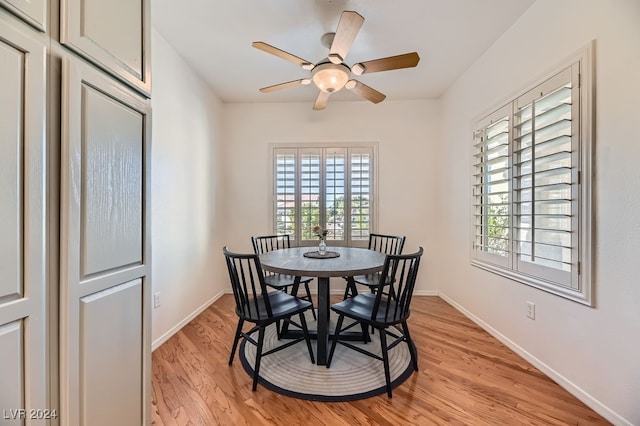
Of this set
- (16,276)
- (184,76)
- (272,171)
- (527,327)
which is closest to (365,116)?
(272,171)

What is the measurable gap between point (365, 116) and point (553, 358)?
3086 mm

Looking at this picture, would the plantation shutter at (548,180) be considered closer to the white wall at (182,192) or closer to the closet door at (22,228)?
the closet door at (22,228)

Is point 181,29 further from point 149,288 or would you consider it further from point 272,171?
point 149,288

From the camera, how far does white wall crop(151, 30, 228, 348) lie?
231cm

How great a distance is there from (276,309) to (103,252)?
4.08ft

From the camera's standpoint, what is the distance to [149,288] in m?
1.17

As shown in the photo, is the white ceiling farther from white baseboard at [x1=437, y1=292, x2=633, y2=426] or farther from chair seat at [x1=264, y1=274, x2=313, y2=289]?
white baseboard at [x1=437, y1=292, x2=633, y2=426]

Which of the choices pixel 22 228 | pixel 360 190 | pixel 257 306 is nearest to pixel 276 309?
pixel 257 306

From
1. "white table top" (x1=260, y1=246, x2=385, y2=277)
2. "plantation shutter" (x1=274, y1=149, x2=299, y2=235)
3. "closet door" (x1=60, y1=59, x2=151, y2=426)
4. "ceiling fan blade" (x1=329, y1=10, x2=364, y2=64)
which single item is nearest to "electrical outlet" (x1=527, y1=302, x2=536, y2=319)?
"white table top" (x1=260, y1=246, x2=385, y2=277)

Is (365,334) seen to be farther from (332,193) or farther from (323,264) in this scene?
(332,193)

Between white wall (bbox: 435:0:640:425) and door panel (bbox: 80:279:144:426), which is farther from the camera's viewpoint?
white wall (bbox: 435:0:640:425)

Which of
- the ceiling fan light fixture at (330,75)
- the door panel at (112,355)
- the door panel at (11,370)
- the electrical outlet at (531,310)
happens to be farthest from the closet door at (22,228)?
the electrical outlet at (531,310)

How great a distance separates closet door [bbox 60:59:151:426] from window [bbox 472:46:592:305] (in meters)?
2.34

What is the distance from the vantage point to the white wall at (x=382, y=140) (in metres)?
3.68
